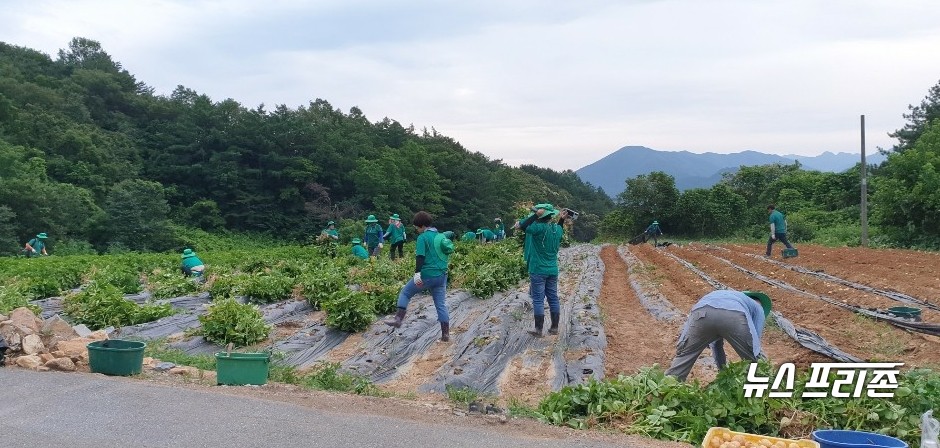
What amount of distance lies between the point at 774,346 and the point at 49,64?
61.5 meters

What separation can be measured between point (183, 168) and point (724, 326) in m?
47.5

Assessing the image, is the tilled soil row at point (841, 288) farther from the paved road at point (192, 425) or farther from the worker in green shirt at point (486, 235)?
the worker in green shirt at point (486, 235)

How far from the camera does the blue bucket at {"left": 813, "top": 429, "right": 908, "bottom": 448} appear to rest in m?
4.34

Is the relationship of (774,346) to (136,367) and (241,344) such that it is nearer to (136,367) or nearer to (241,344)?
(241,344)

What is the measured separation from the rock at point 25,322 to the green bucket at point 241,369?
2.74 m

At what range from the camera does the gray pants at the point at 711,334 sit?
5836mm

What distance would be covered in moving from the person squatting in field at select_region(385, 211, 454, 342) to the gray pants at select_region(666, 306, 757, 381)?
3.79 m

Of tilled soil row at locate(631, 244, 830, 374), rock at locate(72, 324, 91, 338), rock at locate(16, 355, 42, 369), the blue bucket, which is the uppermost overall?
the blue bucket

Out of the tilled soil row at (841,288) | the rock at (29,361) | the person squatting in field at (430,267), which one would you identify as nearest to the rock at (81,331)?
the rock at (29,361)

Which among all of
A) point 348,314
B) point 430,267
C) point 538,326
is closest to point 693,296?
point 538,326

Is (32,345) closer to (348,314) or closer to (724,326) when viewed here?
(348,314)

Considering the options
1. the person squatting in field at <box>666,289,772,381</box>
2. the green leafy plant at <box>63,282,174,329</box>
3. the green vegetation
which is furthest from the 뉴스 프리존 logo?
the green leafy plant at <box>63,282,174,329</box>

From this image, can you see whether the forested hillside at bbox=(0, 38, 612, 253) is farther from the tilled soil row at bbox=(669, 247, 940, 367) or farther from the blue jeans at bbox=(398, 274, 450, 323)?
the tilled soil row at bbox=(669, 247, 940, 367)

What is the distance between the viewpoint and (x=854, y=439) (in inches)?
176
